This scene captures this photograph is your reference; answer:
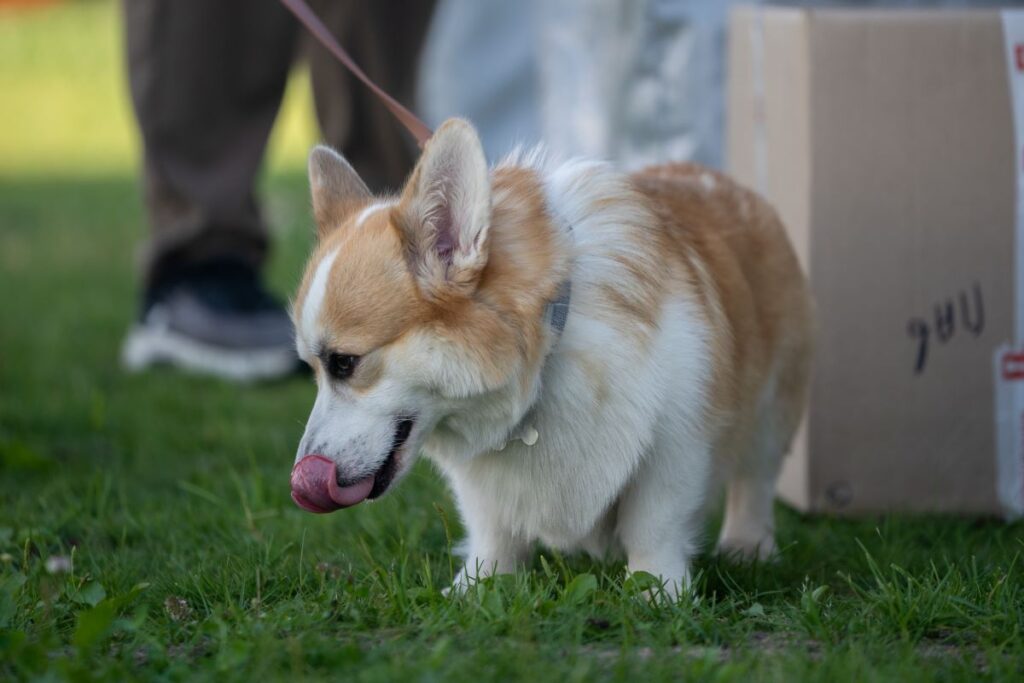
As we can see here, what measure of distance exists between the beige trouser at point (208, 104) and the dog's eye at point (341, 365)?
2470 millimetres

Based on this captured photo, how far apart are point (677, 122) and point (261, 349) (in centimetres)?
172

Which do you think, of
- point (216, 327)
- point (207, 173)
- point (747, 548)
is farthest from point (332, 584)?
point (207, 173)

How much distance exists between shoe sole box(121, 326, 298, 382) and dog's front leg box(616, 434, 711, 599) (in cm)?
243

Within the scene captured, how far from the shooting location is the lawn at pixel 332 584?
2.02 meters

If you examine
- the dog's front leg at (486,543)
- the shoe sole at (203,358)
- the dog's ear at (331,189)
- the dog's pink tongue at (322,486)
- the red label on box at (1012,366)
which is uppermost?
the dog's ear at (331,189)

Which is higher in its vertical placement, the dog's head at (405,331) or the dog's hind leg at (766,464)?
the dog's head at (405,331)

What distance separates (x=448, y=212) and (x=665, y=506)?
27.5 inches

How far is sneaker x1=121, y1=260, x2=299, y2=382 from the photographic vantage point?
4.69 meters

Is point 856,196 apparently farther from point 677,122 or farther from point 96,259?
point 96,259

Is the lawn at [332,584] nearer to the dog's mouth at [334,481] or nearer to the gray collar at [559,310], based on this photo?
the dog's mouth at [334,481]

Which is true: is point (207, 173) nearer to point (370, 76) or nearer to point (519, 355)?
point (370, 76)

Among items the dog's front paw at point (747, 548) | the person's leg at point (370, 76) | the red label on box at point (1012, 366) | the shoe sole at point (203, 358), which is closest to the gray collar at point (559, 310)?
the dog's front paw at point (747, 548)

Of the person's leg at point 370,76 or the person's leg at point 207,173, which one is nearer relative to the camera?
the person's leg at point 207,173

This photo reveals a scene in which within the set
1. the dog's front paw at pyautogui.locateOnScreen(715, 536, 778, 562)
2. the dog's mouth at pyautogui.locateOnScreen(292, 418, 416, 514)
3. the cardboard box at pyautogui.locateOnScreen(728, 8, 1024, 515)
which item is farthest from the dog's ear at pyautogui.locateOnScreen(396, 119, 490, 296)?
the cardboard box at pyautogui.locateOnScreen(728, 8, 1024, 515)
